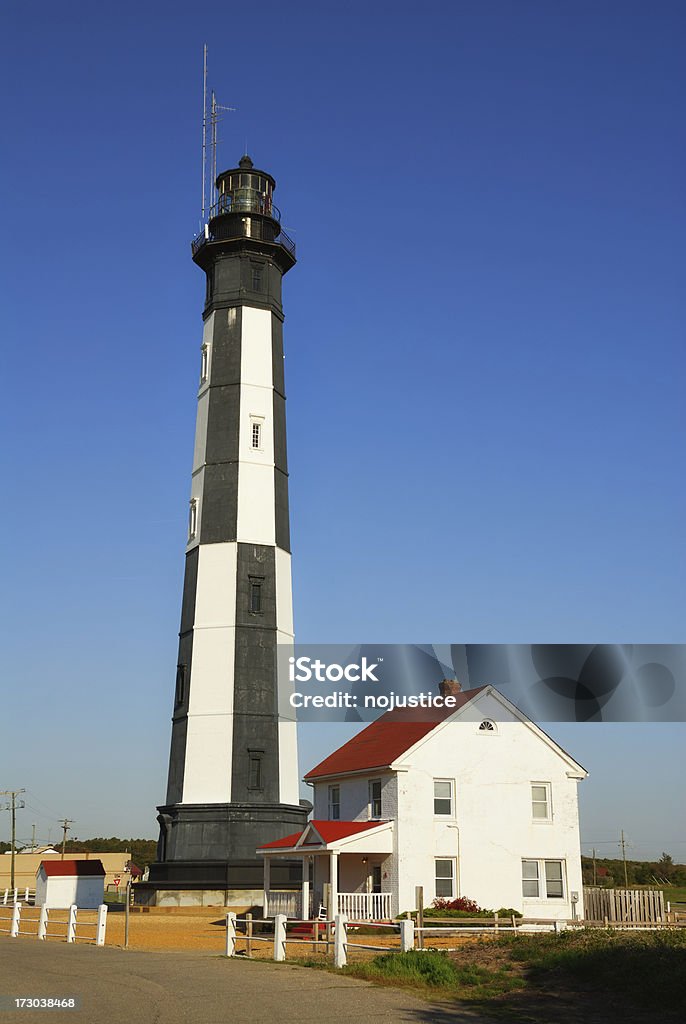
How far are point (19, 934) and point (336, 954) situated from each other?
1624cm

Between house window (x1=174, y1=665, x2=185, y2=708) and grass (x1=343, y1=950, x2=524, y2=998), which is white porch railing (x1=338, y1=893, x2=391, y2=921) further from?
grass (x1=343, y1=950, x2=524, y2=998)

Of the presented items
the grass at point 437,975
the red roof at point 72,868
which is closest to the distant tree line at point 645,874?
the red roof at point 72,868

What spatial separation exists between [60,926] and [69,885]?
10368 mm

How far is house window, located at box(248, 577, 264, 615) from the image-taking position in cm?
4047

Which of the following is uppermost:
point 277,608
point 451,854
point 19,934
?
point 277,608

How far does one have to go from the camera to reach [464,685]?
40.4 metres

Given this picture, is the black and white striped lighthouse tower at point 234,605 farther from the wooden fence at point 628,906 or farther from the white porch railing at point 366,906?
the wooden fence at point 628,906

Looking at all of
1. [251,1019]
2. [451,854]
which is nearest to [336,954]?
[251,1019]

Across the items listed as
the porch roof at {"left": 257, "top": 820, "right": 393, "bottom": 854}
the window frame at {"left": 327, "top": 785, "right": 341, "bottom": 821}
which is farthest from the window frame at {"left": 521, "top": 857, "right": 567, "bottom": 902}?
the window frame at {"left": 327, "top": 785, "right": 341, "bottom": 821}

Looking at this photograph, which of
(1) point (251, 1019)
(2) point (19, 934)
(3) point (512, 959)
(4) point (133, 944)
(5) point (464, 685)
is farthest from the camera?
(5) point (464, 685)

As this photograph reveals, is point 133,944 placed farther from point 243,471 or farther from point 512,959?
point 243,471

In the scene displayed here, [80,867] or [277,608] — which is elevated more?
[277,608]

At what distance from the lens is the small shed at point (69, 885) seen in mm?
45406

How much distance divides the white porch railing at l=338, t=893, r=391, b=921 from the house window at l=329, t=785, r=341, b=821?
437cm
